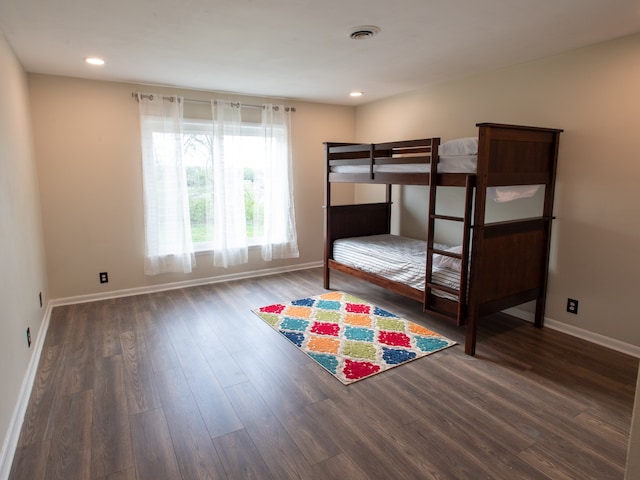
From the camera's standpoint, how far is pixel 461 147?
2.84m

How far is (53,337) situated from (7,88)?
193 centimetres

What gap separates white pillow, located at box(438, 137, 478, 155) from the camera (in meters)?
2.75

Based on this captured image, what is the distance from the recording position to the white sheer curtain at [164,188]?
4133 millimetres

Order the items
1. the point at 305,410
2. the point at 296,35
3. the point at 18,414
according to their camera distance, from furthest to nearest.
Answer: the point at 296,35
the point at 305,410
the point at 18,414

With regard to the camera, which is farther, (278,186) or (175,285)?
(278,186)

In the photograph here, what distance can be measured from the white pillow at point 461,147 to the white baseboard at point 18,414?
316 cm

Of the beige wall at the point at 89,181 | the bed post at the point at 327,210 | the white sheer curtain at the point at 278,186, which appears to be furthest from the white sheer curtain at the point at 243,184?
the bed post at the point at 327,210

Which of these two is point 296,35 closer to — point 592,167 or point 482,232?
point 482,232

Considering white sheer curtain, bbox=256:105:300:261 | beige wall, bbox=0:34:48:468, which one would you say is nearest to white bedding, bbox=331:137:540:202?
white sheer curtain, bbox=256:105:300:261

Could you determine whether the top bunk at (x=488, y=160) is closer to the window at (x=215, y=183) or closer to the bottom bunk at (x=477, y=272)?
the bottom bunk at (x=477, y=272)

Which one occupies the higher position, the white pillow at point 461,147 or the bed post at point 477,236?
the white pillow at point 461,147

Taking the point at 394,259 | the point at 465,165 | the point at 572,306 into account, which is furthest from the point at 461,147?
the point at 572,306

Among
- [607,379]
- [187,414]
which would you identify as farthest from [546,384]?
[187,414]

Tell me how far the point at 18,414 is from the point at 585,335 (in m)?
3.93
